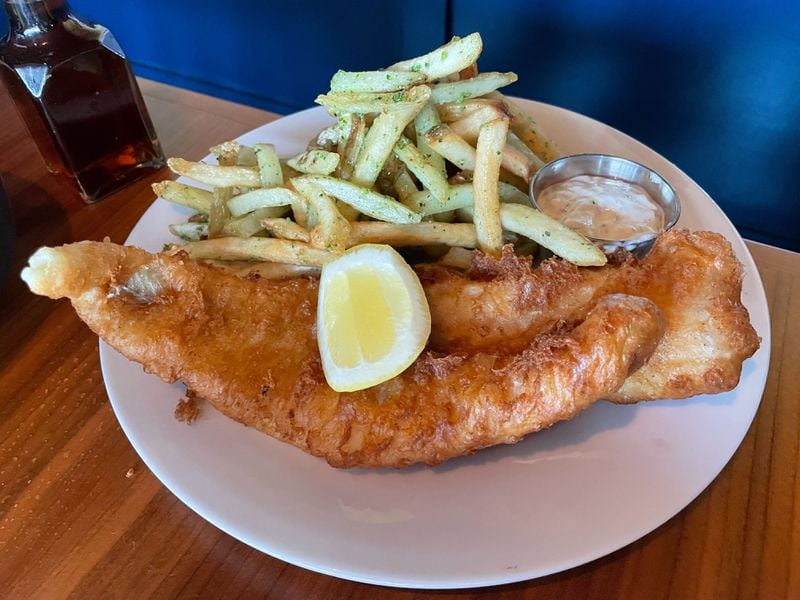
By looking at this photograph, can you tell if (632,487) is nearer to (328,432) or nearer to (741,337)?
(741,337)

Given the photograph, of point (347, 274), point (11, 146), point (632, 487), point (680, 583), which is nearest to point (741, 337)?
point (632, 487)

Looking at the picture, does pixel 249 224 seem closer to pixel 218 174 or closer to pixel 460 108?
pixel 218 174

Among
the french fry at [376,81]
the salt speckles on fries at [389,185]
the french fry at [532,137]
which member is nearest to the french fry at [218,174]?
the salt speckles on fries at [389,185]

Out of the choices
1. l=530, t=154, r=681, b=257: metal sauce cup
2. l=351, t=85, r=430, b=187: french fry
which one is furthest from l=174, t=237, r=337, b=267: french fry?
l=530, t=154, r=681, b=257: metal sauce cup

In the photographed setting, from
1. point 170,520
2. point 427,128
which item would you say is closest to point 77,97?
point 427,128

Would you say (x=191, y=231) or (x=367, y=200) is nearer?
(x=367, y=200)

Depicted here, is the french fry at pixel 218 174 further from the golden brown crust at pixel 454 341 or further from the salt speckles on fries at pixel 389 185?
the golden brown crust at pixel 454 341

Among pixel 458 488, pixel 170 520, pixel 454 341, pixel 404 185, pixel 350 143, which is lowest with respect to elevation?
pixel 170 520

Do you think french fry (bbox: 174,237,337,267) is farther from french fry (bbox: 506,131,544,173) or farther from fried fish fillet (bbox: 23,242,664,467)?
french fry (bbox: 506,131,544,173)
